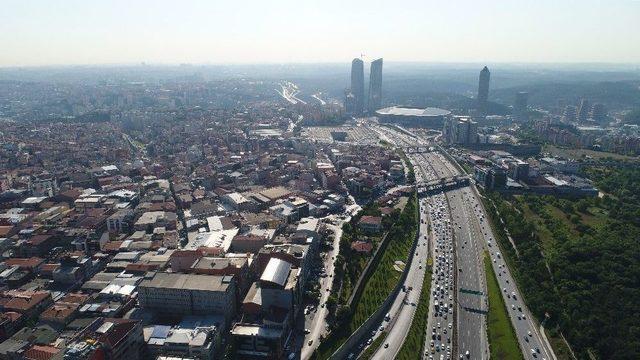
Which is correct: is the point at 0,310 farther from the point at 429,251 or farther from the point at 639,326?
the point at 639,326

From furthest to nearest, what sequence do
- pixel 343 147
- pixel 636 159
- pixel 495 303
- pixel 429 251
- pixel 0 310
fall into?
pixel 343 147
pixel 636 159
pixel 429 251
pixel 495 303
pixel 0 310

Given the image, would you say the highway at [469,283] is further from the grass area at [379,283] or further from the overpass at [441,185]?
the grass area at [379,283]

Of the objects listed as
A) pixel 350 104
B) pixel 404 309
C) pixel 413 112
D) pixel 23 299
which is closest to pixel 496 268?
pixel 404 309

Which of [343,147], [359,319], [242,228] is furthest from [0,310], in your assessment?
[343,147]

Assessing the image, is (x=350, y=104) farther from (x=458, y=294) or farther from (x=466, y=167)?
(x=458, y=294)

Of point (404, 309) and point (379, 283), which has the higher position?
point (379, 283)

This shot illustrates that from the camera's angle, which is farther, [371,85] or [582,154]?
[371,85]

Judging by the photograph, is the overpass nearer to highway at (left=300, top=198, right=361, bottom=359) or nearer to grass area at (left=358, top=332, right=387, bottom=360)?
highway at (left=300, top=198, right=361, bottom=359)
